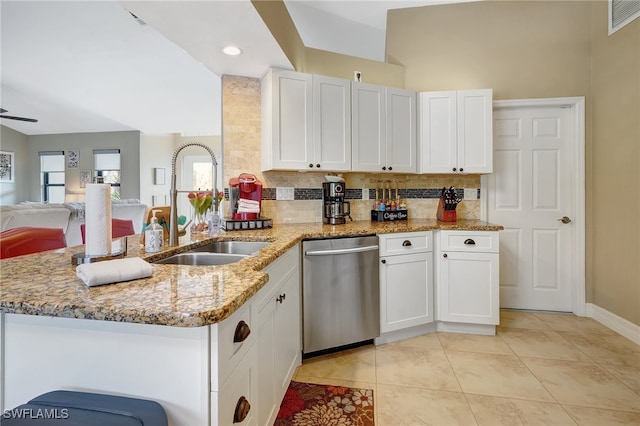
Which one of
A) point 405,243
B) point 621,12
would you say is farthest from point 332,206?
point 621,12

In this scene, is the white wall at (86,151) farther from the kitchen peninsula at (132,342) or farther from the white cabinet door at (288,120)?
the kitchen peninsula at (132,342)

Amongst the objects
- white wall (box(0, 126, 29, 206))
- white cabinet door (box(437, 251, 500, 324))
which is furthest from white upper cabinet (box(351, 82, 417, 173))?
white wall (box(0, 126, 29, 206))

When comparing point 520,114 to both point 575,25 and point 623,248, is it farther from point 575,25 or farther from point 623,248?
point 623,248

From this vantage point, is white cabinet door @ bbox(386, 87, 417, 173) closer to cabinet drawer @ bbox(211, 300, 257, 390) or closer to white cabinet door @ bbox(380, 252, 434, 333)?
white cabinet door @ bbox(380, 252, 434, 333)

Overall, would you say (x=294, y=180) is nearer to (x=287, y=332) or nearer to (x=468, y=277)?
(x=287, y=332)

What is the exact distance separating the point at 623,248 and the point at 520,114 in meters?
1.52

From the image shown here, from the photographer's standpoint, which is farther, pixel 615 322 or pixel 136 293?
pixel 615 322

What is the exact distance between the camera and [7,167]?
8.29m

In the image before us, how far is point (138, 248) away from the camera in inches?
61.4

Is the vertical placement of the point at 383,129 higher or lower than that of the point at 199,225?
higher

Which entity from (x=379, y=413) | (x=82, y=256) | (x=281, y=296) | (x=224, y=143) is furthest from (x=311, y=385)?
(x=224, y=143)

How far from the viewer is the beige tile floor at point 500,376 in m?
1.70

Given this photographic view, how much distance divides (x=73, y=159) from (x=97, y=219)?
944 centimetres

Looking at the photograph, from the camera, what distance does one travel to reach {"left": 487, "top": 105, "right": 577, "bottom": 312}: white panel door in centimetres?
316
